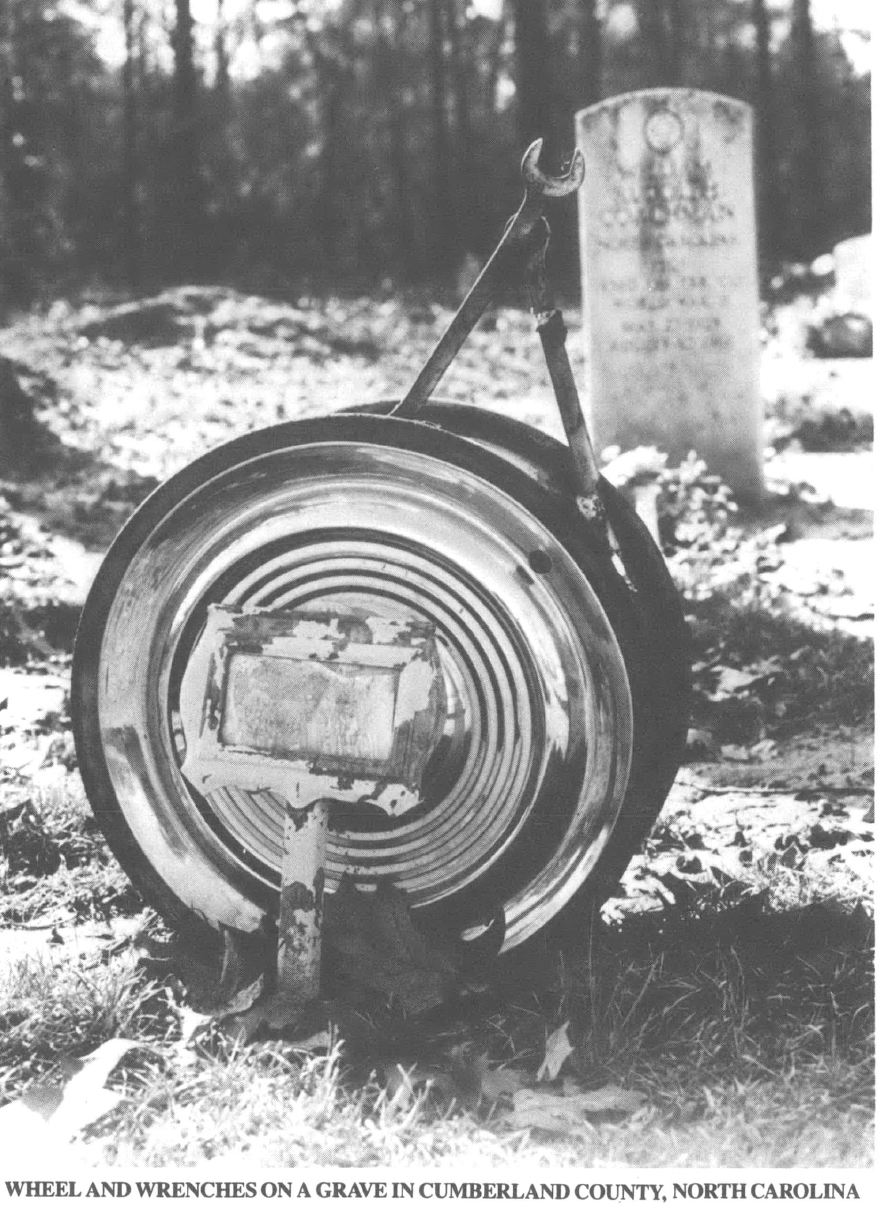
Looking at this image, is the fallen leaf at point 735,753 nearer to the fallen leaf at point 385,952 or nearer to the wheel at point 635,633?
the wheel at point 635,633

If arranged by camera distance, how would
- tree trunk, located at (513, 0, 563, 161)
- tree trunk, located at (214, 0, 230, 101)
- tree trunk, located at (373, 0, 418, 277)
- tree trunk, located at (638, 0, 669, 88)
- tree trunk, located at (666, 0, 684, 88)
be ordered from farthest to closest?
tree trunk, located at (666, 0, 684, 88) → tree trunk, located at (638, 0, 669, 88) → tree trunk, located at (373, 0, 418, 277) → tree trunk, located at (214, 0, 230, 101) → tree trunk, located at (513, 0, 563, 161)

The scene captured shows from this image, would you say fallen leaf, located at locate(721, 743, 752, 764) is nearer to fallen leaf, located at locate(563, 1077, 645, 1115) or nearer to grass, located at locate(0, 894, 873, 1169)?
grass, located at locate(0, 894, 873, 1169)

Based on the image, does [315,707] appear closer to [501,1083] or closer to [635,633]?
[635,633]

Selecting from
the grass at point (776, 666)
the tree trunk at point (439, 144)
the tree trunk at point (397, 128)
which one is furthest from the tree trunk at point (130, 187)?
the grass at point (776, 666)

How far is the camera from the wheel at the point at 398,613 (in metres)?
1.96

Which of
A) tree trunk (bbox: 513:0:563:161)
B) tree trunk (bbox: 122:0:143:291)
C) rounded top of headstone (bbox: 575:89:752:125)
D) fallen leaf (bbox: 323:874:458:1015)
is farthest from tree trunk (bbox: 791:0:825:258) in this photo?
fallen leaf (bbox: 323:874:458:1015)

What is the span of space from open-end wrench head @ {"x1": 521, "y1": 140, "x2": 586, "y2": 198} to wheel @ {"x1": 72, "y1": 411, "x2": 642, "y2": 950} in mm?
442

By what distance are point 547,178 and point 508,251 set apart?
0.43 feet

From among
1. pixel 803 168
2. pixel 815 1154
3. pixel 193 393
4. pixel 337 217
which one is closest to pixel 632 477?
pixel 815 1154

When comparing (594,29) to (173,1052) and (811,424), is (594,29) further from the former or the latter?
(173,1052)

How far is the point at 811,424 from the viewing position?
266 inches

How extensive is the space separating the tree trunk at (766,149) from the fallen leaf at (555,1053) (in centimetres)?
1692

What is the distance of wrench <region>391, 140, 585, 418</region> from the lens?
2.02 meters

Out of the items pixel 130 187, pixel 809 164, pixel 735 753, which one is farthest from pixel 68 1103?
pixel 809 164
